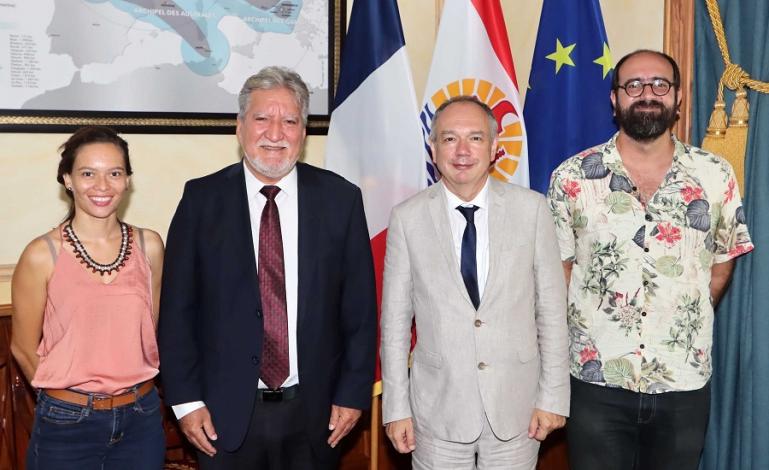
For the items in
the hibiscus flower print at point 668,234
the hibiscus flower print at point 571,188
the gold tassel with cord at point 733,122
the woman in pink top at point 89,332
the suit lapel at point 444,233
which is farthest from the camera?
the gold tassel with cord at point 733,122

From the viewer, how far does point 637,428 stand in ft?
7.70

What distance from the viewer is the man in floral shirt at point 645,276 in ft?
7.53

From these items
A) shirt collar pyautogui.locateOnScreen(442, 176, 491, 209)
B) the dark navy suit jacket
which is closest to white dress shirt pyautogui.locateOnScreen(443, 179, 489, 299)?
shirt collar pyautogui.locateOnScreen(442, 176, 491, 209)

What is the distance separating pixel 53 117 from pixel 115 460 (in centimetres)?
141

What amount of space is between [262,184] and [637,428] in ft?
4.69

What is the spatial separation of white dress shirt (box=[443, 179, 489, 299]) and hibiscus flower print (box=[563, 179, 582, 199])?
0.32 m

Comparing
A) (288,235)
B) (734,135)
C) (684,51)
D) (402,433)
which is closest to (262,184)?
(288,235)

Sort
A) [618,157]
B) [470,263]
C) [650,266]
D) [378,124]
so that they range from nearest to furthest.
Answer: [470,263]
[650,266]
[618,157]
[378,124]

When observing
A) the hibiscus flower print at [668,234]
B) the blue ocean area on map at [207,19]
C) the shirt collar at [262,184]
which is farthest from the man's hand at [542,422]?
the blue ocean area on map at [207,19]

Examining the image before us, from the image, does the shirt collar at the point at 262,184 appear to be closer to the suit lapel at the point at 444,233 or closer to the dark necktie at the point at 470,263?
the suit lapel at the point at 444,233

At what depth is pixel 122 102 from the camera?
9.48ft

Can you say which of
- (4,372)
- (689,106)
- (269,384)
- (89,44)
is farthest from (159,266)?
(689,106)

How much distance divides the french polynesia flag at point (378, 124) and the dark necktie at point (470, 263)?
0.69m

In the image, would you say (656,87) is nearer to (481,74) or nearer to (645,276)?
(645,276)
